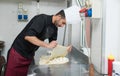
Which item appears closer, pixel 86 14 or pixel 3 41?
pixel 86 14

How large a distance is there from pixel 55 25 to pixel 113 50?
2.94 feet

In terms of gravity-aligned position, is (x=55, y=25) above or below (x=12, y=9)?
below

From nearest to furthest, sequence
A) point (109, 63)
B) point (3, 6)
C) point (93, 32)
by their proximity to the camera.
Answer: point (109, 63) → point (93, 32) → point (3, 6)

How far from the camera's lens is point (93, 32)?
1.74 m

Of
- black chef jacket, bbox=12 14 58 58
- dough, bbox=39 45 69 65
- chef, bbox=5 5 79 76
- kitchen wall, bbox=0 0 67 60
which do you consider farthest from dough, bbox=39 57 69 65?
kitchen wall, bbox=0 0 67 60

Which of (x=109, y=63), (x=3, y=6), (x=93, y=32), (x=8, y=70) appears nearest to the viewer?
(x=109, y=63)

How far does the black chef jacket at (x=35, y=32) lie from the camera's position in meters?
2.04

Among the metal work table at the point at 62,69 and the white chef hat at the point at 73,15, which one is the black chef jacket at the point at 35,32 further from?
the metal work table at the point at 62,69

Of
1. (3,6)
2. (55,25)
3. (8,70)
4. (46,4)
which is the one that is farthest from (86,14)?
(3,6)

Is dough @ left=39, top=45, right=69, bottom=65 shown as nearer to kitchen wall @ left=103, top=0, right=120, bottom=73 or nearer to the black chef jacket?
the black chef jacket

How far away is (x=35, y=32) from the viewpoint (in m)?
2.04

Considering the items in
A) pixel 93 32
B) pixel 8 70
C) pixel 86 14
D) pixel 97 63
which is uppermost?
pixel 86 14

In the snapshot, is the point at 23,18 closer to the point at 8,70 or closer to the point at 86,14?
the point at 8,70

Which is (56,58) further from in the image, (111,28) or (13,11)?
(13,11)
